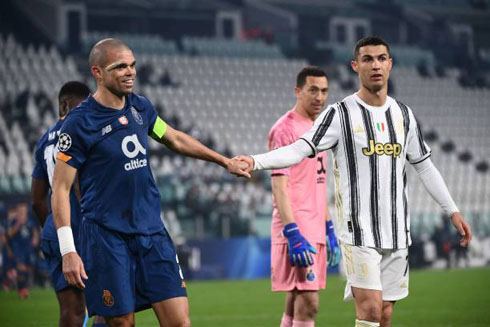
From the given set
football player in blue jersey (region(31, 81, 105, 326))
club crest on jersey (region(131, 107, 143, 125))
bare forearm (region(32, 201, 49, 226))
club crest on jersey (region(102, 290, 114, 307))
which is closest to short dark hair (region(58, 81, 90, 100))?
football player in blue jersey (region(31, 81, 105, 326))

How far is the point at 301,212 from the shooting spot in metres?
7.94

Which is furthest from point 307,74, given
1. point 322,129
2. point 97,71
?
point 97,71

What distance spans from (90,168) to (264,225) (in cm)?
1880

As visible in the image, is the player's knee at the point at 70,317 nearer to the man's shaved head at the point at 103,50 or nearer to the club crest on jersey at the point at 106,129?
the club crest on jersey at the point at 106,129

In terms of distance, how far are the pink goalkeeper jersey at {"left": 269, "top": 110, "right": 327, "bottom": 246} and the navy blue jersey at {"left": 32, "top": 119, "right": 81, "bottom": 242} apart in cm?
177

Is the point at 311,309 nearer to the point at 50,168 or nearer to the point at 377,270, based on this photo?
the point at 377,270

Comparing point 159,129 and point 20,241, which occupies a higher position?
point 159,129

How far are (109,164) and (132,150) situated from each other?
0.52 ft

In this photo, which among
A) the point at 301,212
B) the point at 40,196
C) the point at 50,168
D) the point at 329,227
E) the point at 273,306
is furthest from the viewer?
the point at 273,306

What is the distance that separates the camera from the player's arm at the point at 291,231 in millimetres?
7445

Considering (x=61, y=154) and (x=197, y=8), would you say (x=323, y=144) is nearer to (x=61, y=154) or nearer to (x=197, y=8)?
(x=61, y=154)

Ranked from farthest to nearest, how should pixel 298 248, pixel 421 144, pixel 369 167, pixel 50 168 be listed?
pixel 298 248, pixel 50 168, pixel 421 144, pixel 369 167

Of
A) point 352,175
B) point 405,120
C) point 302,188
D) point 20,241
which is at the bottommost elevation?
point 20,241

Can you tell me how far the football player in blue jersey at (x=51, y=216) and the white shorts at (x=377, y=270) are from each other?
1.95m
